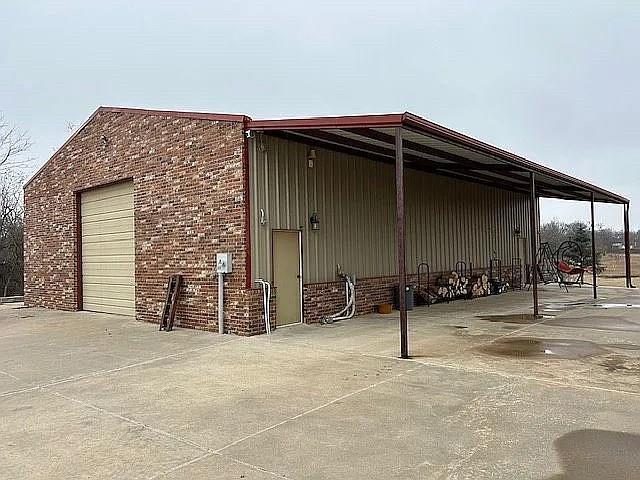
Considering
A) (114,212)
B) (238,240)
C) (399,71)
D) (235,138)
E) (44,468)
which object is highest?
(399,71)

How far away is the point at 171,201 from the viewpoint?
10641 mm

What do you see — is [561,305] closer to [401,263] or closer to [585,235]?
[401,263]

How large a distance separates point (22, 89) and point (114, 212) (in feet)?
42.5

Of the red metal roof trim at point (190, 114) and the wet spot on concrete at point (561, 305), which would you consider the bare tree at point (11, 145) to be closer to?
the red metal roof trim at point (190, 114)

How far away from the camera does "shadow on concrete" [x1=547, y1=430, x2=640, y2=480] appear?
11.2 ft

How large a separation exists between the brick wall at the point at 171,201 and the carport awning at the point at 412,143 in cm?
132

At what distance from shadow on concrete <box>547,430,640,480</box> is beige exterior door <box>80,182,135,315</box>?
1012 cm

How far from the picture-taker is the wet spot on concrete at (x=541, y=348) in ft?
23.5

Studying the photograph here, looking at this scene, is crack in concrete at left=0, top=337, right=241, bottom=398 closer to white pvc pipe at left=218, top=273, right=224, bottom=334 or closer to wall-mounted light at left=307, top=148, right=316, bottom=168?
white pvc pipe at left=218, top=273, right=224, bottom=334

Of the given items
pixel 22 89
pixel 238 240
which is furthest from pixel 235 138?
pixel 22 89

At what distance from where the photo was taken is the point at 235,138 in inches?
367

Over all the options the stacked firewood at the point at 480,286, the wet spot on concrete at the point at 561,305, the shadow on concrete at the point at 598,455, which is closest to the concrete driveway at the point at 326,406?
the shadow on concrete at the point at 598,455

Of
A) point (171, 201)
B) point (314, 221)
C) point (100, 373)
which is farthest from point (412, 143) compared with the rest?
point (100, 373)

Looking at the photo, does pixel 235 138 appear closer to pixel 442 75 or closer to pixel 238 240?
pixel 238 240
